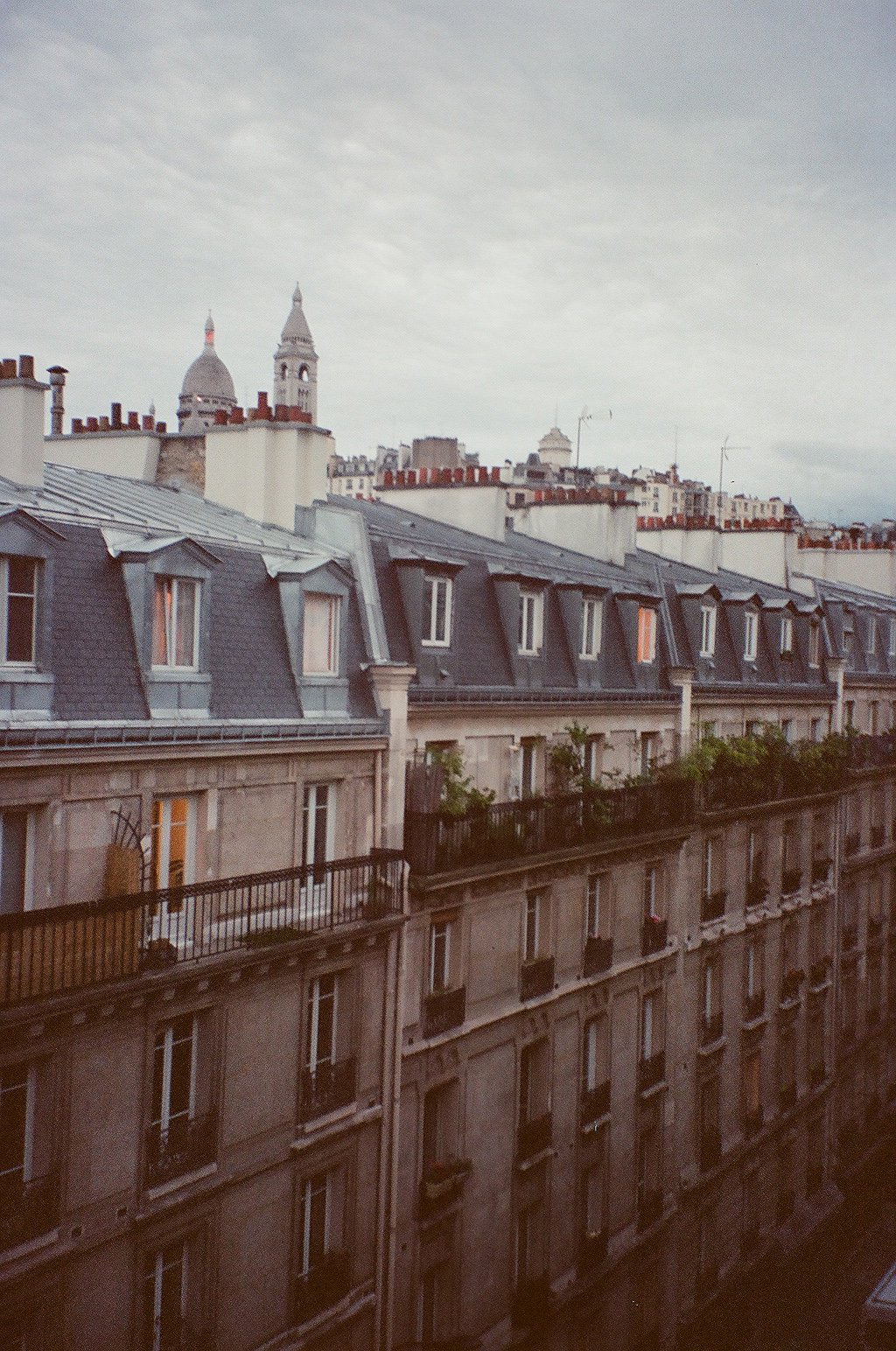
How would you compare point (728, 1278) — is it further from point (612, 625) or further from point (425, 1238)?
point (612, 625)

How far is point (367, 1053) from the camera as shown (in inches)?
776

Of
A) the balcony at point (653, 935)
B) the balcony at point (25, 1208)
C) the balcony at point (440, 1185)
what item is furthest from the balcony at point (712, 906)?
the balcony at point (25, 1208)

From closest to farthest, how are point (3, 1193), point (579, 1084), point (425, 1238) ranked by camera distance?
point (3, 1193), point (425, 1238), point (579, 1084)

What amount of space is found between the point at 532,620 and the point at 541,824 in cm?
394

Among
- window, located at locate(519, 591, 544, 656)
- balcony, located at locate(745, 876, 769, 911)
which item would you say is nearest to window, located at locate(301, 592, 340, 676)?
window, located at locate(519, 591, 544, 656)

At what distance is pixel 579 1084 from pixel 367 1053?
720 cm

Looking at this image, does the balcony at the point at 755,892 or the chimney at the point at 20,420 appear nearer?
the chimney at the point at 20,420

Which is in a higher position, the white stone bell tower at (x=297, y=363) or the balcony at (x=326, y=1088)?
the white stone bell tower at (x=297, y=363)

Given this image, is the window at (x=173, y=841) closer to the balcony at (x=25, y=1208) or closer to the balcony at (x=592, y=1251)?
the balcony at (x=25, y=1208)

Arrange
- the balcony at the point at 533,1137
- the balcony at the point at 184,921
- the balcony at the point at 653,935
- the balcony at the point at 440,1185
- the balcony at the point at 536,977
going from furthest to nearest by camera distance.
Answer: the balcony at the point at 653,935 → the balcony at the point at 533,1137 → the balcony at the point at 536,977 → the balcony at the point at 440,1185 → the balcony at the point at 184,921

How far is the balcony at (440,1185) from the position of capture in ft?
68.9

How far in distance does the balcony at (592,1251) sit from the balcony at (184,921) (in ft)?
33.4

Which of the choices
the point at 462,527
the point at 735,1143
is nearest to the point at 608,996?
the point at 735,1143

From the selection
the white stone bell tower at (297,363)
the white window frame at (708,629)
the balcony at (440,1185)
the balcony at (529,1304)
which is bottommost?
the balcony at (529,1304)
